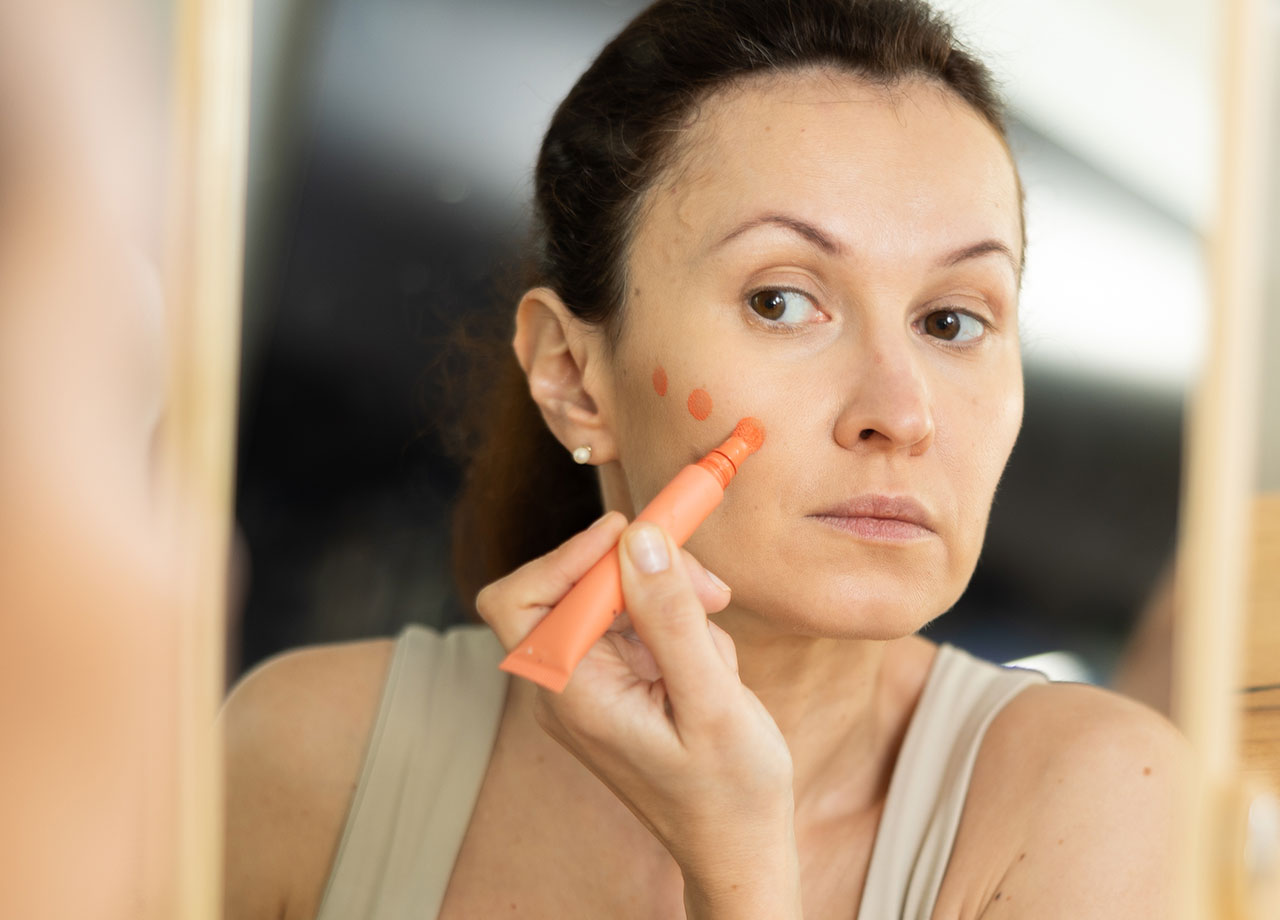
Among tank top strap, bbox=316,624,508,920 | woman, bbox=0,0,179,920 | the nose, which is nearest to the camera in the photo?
woman, bbox=0,0,179,920

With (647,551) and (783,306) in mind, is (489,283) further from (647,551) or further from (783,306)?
(647,551)

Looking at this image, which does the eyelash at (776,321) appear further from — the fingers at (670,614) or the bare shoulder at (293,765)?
the bare shoulder at (293,765)

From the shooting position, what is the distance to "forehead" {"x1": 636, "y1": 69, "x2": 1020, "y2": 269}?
646 mm

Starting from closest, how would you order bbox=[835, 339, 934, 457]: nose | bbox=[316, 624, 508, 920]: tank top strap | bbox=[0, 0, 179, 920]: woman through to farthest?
bbox=[0, 0, 179, 920]: woman → bbox=[835, 339, 934, 457]: nose → bbox=[316, 624, 508, 920]: tank top strap

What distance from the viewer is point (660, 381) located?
27.5 inches

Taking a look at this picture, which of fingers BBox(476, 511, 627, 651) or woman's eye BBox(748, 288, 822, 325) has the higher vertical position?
woman's eye BBox(748, 288, 822, 325)

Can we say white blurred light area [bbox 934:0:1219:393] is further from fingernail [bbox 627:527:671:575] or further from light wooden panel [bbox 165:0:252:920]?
light wooden panel [bbox 165:0:252:920]

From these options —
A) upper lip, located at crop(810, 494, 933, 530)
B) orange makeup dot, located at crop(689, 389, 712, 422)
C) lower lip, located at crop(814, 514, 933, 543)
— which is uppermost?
orange makeup dot, located at crop(689, 389, 712, 422)

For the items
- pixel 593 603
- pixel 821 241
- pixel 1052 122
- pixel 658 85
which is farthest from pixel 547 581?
pixel 1052 122

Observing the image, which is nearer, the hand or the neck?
the hand

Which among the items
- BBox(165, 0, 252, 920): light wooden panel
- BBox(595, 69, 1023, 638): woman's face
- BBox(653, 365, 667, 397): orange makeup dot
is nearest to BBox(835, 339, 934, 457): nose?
BBox(595, 69, 1023, 638): woman's face

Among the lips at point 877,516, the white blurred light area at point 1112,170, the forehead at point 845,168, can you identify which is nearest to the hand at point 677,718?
the lips at point 877,516

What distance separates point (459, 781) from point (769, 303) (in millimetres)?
382

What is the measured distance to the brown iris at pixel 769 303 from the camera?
665 mm
